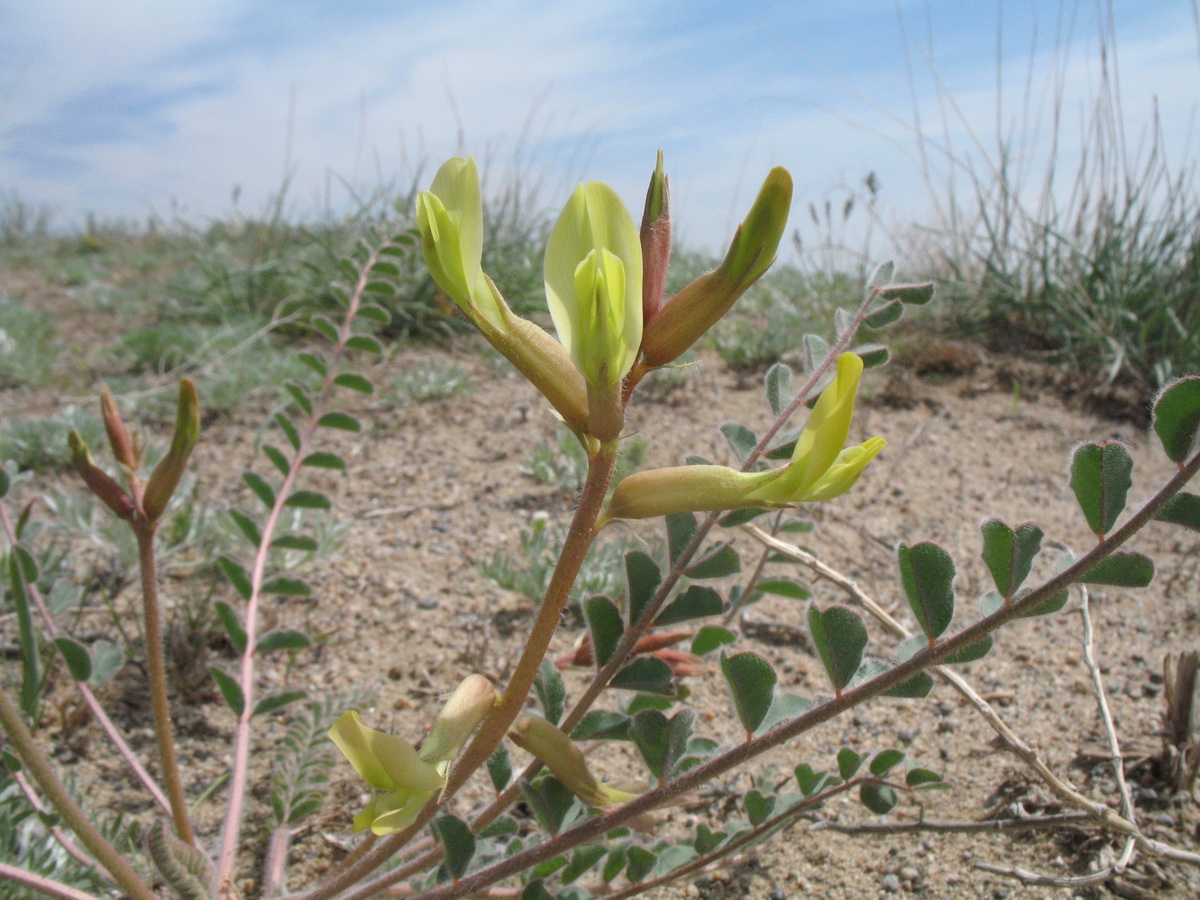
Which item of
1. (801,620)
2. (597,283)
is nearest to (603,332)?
(597,283)

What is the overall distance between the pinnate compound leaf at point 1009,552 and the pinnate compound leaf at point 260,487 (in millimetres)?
1073

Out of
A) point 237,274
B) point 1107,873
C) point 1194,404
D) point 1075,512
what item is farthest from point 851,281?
point 1194,404

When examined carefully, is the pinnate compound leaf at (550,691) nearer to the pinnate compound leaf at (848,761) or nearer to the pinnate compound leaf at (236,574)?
the pinnate compound leaf at (848,761)

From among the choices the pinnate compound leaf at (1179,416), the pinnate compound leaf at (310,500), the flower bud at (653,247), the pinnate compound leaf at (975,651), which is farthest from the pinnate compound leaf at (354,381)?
the pinnate compound leaf at (1179,416)

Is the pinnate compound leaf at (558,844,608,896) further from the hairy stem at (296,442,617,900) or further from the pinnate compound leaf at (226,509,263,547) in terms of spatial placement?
the pinnate compound leaf at (226,509,263,547)

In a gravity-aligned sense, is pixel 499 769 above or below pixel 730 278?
below

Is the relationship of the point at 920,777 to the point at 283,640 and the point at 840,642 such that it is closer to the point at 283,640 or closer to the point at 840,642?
the point at 840,642

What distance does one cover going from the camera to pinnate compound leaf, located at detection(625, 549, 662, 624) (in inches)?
34.2

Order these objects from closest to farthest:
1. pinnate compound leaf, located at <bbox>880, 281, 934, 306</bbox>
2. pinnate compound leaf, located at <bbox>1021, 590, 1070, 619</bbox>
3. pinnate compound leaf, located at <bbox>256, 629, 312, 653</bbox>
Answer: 1. pinnate compound leaf, located at <bbox>1021, 590, 1070, 619</bbox>
2. pinnate compound leaf, located at <bbox>880, 281, 934, 306</bbox>
3. pinnate compound leaf, located at <bbox>256, 629, 312, 653</bbox>

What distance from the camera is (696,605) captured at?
875 mm

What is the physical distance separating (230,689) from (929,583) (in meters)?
0.93

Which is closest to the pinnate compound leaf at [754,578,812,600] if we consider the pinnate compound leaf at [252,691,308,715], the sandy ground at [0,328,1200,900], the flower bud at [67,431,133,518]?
the sandy ground at [0,328,1200,900]

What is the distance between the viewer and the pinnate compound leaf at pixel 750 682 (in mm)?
765

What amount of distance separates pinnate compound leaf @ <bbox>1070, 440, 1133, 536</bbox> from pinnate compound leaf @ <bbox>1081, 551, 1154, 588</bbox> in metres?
0.03
